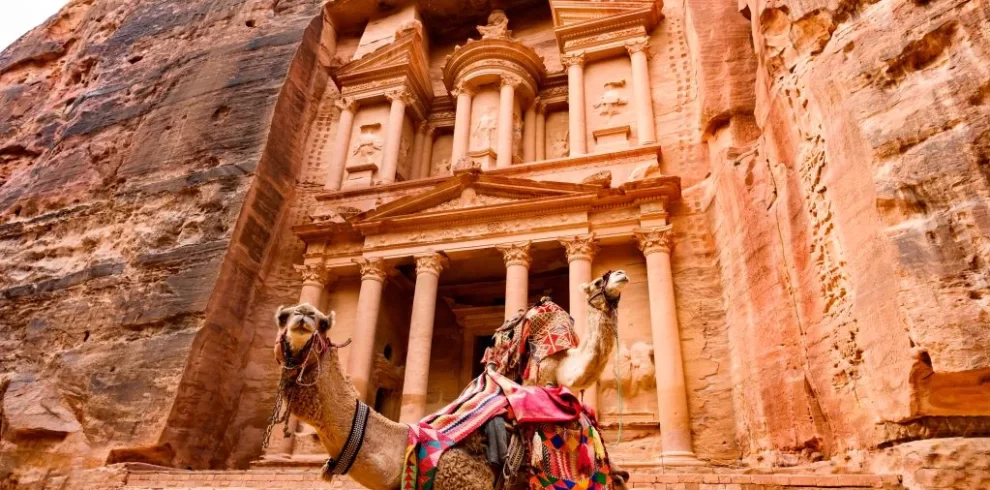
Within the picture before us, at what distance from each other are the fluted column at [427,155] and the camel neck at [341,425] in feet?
45.3

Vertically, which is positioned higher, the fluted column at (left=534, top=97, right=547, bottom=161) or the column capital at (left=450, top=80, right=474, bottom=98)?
the column capital at (left=450, top=80, right=474, bottom=98)

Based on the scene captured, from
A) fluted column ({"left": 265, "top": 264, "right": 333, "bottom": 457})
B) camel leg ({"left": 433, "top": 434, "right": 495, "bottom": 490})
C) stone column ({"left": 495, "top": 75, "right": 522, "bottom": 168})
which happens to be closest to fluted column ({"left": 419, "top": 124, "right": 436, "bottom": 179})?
stone column ({"left": 495, "top": 75, "right": 522, "bottom": 168})

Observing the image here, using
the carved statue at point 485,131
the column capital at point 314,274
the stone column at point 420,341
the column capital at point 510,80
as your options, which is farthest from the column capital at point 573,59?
the column capital at point 314,274

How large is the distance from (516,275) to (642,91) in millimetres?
5719

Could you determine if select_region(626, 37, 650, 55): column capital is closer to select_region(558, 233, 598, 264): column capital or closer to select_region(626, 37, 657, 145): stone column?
select_region(626, 37, 657, 145): stone column

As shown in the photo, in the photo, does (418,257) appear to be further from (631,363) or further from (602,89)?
(602,89)

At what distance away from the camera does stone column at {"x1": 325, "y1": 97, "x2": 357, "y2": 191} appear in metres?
15.4

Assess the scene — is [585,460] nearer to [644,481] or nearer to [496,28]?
[644,481]

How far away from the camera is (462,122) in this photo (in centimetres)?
1553

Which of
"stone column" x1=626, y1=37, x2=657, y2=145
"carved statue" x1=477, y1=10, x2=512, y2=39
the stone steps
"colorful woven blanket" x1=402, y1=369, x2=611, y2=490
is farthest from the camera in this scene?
"carved statue" x1=477, y1=10, x2=512, y2=39

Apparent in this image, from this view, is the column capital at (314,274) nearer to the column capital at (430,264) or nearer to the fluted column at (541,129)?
the column capital at (430,264)

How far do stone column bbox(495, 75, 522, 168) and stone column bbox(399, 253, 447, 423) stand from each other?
3.40 metres

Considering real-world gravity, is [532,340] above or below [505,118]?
below

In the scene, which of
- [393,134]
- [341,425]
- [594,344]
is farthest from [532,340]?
[393,134]
